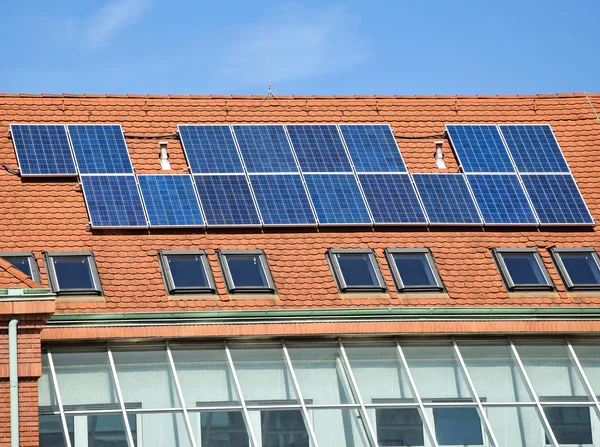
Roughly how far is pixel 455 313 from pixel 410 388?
1909 mm

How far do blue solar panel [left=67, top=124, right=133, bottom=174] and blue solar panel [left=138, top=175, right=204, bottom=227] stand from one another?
0.67 metres

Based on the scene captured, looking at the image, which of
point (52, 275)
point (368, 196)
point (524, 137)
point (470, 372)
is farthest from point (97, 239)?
point (524, 137)

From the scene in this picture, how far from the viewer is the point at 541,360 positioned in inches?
1272

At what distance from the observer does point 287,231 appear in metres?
34.3

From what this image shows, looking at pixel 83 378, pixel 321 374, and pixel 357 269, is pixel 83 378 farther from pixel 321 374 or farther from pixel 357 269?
pixel 357 269

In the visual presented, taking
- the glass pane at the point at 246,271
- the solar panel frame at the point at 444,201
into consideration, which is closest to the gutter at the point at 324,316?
the glass pane at the point at 246,271

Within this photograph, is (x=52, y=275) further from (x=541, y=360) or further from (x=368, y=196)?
(x=541, y=360)

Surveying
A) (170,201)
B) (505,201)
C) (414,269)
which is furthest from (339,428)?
(505,201)

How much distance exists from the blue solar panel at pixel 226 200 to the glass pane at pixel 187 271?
1.17 m

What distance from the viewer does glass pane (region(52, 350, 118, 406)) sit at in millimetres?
30125

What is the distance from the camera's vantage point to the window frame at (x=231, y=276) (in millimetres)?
32469

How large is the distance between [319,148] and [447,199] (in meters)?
3.40

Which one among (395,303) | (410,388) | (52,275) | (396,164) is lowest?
(410,388)

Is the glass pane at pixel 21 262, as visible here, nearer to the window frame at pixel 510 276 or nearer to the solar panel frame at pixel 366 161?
the solar panel frame at pixel 366 161
